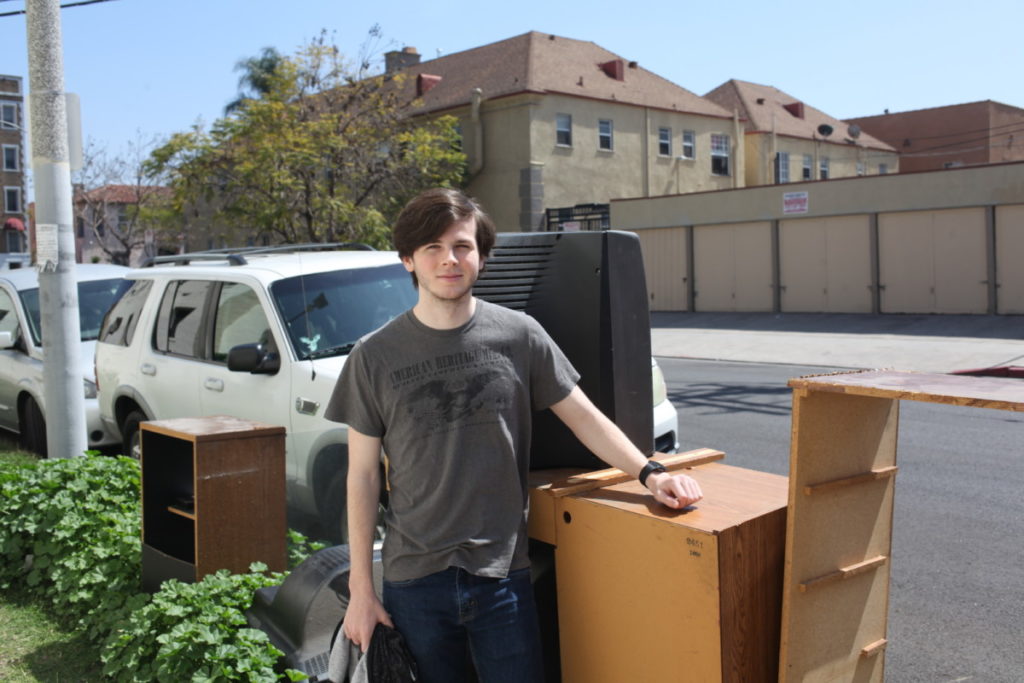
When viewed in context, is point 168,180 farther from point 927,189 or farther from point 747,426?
point 747,426

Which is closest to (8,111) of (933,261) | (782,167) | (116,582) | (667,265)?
(782,167)

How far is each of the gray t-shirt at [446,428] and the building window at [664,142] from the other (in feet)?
120

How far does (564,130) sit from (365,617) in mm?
33561

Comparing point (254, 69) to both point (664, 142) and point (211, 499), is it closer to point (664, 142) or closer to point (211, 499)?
point (664, 142)

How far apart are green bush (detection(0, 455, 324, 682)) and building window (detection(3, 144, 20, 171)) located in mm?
75084

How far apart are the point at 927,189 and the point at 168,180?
21.0 m

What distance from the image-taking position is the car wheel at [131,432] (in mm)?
7329

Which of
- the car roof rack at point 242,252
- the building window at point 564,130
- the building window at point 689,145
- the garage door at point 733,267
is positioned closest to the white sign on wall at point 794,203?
the garage door at point 733,267

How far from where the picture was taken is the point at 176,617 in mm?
3812

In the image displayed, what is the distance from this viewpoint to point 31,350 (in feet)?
30.1

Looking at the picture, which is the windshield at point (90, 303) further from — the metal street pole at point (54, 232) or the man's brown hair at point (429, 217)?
the man's brown hair at point (429, 217)

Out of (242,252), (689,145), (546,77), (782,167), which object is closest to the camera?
(242,252)

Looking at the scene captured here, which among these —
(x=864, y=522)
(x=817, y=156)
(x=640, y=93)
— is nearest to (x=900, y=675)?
(x=864, y=522)

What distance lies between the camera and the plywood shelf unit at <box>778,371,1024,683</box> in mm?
2488
